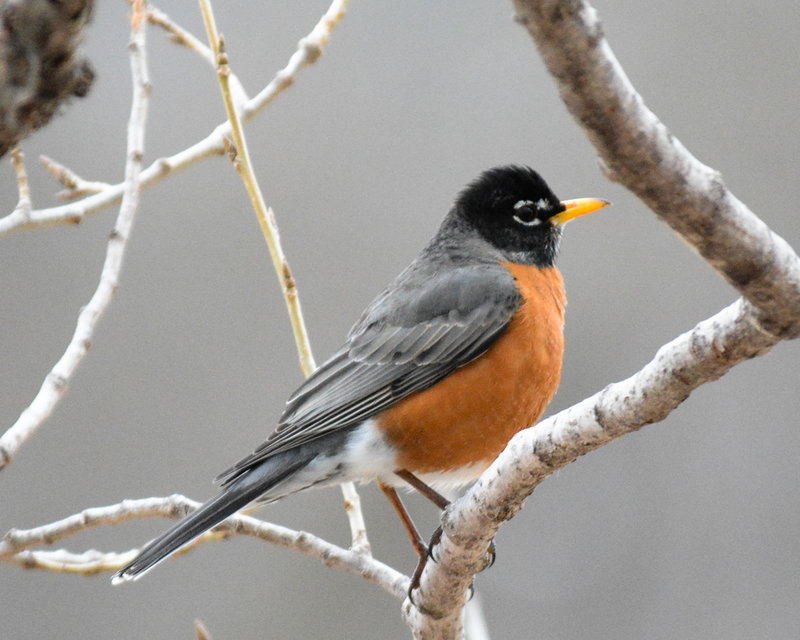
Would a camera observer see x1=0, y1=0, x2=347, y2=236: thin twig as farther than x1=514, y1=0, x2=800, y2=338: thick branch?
Yes

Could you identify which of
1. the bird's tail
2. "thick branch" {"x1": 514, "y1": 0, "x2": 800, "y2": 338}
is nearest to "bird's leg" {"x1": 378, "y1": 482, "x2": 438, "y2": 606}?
the bird's tail

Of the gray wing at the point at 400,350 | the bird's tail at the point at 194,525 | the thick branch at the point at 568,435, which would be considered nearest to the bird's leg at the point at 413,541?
the thick branch at the point at 568,435

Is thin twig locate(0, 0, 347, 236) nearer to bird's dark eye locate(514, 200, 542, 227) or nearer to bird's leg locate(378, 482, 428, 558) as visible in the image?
bird's leg locate(378, 482, 428, 558)

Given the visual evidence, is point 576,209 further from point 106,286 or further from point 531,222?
point 106,286

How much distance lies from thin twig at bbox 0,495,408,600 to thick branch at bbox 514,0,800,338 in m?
1.82

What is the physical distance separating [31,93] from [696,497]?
5.60 m

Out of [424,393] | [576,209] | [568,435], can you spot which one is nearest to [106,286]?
[568,435]

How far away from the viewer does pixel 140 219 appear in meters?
6.79

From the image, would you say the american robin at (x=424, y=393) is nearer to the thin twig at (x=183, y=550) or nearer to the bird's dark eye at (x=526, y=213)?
the thin twig at (x=183, y=550)

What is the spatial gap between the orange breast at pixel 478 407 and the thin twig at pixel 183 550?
0.61 m

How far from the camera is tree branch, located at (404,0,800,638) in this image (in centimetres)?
132

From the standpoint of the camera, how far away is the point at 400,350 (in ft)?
13.0

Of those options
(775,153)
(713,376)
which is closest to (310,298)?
(775,153)

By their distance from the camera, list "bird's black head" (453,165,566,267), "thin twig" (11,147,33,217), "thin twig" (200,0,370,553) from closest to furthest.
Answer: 1. "thin twig" (11,147,33,217)
2. "thin twig" (200,0,370,553)
3. "bird's black head" (453,165,566,267)
